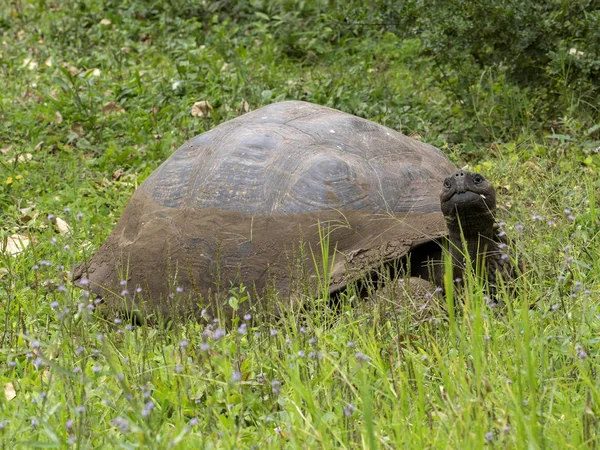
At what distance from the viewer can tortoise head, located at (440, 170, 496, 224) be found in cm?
325

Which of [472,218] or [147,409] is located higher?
[147,409]

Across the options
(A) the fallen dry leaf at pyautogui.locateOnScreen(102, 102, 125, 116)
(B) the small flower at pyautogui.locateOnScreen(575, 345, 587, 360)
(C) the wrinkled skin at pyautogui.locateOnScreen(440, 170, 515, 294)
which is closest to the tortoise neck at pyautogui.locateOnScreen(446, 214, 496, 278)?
(C) the wrinkled skin at pyautogui.locateOnScreen(440, 170, 515, 294)

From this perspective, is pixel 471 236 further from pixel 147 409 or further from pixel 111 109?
pixel 111 109

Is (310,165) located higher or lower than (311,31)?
higher

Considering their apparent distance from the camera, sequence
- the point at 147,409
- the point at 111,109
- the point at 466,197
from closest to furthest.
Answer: the point at 147,409 → the point at 466,197 → the point at 111,109

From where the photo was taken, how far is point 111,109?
6.27m

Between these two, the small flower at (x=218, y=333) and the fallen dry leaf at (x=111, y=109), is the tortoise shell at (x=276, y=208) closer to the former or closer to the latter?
the small flower at (x=218, y=333)

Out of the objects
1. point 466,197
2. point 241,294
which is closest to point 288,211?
point 241,294

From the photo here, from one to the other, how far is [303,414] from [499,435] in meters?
0.54

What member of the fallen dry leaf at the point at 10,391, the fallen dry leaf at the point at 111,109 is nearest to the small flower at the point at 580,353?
the fallen dry leaf at the point at 10,391

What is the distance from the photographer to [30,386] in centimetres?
265

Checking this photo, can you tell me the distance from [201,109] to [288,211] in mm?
2745

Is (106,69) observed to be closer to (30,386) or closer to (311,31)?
(311,31)

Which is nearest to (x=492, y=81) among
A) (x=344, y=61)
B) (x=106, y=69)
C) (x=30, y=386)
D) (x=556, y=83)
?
(x=556, y=83)
